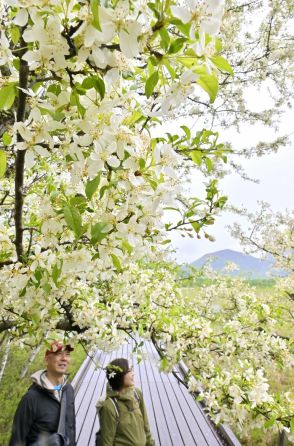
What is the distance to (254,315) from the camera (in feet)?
13.7

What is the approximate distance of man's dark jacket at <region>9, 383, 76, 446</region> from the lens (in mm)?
2691

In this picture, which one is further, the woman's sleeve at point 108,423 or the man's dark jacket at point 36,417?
the woman's sleeve at point 108,423

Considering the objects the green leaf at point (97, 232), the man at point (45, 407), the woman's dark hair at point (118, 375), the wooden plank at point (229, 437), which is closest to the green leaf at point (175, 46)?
the green leaf at point (97, 232)

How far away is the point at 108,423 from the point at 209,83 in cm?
310

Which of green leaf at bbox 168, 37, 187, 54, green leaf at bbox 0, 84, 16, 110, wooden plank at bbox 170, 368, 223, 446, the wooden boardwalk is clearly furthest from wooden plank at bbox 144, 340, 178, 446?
green leaf at bbox 168, 37, 187, 54

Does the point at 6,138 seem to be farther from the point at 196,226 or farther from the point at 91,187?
the point at 196,226

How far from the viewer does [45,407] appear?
2850 millimetres

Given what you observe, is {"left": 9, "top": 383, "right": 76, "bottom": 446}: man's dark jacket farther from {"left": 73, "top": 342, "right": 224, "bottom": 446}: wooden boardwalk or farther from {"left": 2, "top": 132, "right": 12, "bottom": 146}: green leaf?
{"left": 2, "top": 132, "right": 12, "bottom": 146}: green leaf

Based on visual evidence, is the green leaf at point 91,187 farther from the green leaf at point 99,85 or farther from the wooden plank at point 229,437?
the wooden plank at point 229,437

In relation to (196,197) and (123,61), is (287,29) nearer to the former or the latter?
(196,197)

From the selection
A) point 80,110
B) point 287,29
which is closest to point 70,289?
point 80,110

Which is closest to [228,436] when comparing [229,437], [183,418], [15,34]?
[229,437]

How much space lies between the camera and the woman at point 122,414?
3.23m

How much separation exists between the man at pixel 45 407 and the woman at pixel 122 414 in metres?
0.31
